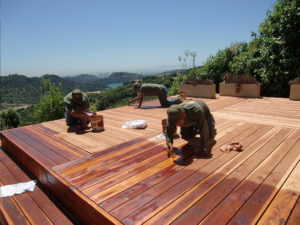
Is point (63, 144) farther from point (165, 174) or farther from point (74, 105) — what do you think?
point (165, 174)

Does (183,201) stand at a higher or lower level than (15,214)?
higher

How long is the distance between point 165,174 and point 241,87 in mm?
5576

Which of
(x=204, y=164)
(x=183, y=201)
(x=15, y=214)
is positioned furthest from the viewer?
(x=204, y=164)

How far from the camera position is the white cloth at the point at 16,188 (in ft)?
8.16

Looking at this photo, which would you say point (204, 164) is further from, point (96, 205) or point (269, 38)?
point (269, 38)

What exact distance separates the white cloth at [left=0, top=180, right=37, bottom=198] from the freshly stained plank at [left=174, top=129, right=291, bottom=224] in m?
1.97

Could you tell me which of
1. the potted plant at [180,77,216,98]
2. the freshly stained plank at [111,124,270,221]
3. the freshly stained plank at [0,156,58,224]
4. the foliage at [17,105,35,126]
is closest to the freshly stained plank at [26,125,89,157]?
the freshly stained plank at [0,156,58,224]

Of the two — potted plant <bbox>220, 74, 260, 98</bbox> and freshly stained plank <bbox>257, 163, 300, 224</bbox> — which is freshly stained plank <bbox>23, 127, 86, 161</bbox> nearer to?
freshly stained plank <bbox>257, 163, 300, 224</bbox>

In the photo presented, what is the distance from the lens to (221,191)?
1.81 meters

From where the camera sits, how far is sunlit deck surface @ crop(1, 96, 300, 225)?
1.58 metres

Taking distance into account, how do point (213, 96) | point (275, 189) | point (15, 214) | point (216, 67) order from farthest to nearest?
1. point (216, 67)
2. point (213, 96)
3. point (15, 214)
4. point (275, 189)

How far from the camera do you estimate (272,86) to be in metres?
7.04

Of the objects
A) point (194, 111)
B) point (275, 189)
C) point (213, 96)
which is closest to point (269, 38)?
point (213, 96)

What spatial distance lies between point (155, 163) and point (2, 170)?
2.42 metres
